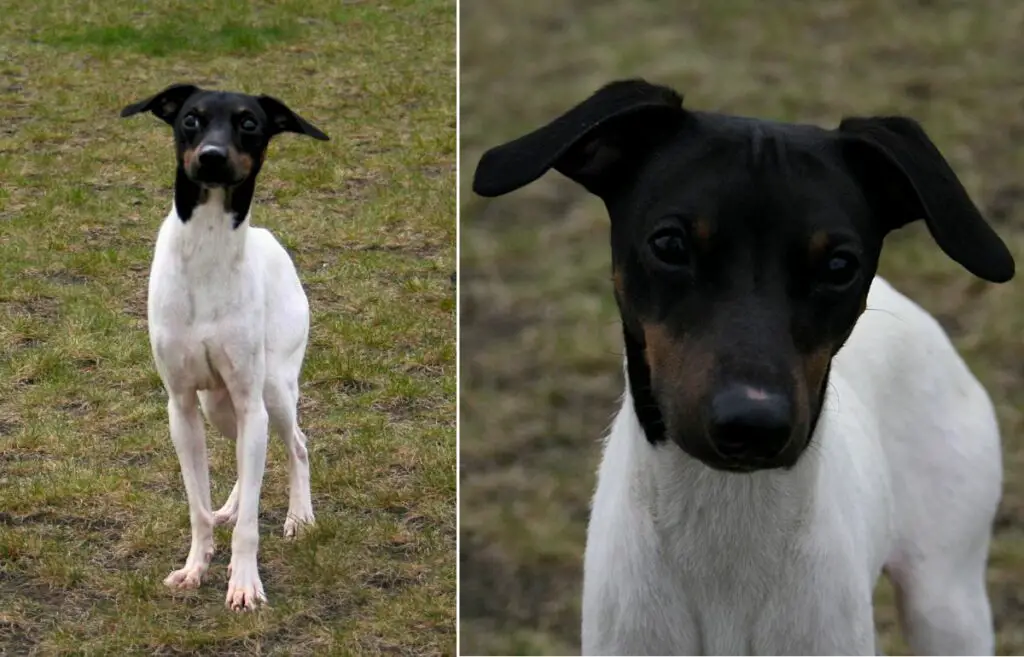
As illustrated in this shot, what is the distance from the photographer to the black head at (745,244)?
8.64ft

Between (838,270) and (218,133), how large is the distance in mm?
2239

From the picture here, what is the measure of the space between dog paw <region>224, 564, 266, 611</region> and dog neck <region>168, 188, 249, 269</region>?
100 cm

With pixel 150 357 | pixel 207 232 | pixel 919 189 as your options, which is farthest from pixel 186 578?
pixel 919 189

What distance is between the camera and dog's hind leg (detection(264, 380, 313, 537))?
512 cm

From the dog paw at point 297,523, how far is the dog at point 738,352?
2.25 metres

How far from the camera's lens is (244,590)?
188 inches

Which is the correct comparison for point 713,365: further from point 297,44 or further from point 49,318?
point 297,44

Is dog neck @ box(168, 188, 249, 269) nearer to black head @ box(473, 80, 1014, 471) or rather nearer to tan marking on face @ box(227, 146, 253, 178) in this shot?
tan marking on face @ box(227, 146, 253, 178)

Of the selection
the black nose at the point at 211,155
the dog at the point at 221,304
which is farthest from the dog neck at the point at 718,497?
the black nose at the point at 211,155

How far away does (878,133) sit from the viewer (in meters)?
→ 2.86

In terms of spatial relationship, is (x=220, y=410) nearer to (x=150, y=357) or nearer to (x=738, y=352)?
(x=150, y=357)

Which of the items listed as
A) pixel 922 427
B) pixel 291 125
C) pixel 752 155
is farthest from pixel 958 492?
pixel 291 125

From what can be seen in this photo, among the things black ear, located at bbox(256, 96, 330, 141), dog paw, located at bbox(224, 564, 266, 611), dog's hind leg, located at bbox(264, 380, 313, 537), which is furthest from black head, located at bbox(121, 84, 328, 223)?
dog paw, located at bbox(224, 564, 266, 611)

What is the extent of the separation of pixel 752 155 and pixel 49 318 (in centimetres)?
517
